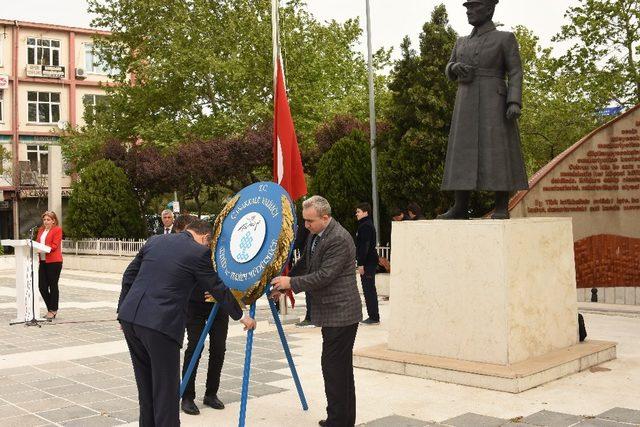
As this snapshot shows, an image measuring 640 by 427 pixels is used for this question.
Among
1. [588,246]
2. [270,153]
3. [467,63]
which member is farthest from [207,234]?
[270,153]

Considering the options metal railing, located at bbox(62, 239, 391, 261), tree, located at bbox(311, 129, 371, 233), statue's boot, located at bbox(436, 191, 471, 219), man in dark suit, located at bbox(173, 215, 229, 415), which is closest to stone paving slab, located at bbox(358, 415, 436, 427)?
man in dark suit, located at bbox(173, 215, 229, 415)

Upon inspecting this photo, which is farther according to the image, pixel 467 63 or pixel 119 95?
pixel 119 95

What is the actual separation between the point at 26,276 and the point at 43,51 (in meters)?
36.6

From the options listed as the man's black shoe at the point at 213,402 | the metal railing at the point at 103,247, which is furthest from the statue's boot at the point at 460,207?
the metal railing at the point at 103,247

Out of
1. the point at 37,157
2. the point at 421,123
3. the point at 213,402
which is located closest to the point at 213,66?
the point at 421,123

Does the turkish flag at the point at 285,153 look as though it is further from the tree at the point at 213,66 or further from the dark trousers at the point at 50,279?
the tree at the point at 213,66

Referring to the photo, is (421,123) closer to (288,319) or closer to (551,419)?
(288,319)

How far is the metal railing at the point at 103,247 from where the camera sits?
986 inches

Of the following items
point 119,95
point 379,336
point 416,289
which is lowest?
point 379,336

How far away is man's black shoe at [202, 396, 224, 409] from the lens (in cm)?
646

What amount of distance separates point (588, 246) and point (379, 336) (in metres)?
5.39

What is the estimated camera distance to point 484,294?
7.31 metres

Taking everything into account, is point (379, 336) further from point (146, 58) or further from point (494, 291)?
point (146, 58)

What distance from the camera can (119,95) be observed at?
34844 millimetres
